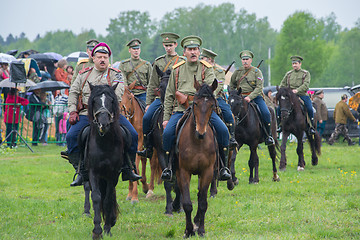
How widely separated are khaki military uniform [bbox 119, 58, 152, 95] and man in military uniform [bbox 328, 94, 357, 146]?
1590 cm

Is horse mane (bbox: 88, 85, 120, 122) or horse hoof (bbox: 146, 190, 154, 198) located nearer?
horse mane (bbox: 88, 85, 120, 122)

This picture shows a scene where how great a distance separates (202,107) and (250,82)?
6.61 meters

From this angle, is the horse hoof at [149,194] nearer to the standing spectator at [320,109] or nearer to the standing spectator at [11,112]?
the standing spectator at [11,112]

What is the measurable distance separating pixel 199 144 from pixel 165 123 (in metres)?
1.21

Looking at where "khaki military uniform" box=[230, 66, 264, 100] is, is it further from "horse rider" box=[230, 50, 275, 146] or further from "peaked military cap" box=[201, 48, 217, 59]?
"peaked military cap" box=[201, 48, 217, 59]

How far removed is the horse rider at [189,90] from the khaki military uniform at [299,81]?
822cm

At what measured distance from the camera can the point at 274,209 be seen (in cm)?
998

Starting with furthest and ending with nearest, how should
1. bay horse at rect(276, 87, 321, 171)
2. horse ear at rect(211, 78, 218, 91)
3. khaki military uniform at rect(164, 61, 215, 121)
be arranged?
1. bay horse at rect(276, 87, 321, 171)
2. khaki military uniform at rect(164, 61, 215, 121)
3. horse ear at rect(211, 78, 218, 91)

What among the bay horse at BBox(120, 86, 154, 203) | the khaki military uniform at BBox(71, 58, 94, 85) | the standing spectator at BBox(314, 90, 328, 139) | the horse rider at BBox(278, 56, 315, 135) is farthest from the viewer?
the standing spectator at BBox(314, 90, 328, 139)

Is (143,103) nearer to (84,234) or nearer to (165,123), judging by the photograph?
(165,123)

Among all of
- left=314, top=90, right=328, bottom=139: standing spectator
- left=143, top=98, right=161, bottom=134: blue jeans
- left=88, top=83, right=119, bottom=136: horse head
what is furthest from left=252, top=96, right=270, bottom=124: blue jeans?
left=314, top=90, right=328, bottom=139: standing spectator

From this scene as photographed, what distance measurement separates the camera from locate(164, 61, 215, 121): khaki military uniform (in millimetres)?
9062

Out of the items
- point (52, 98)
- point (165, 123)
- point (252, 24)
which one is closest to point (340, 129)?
point (52, 98)

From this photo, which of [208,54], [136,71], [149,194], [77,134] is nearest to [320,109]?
[208,54]
